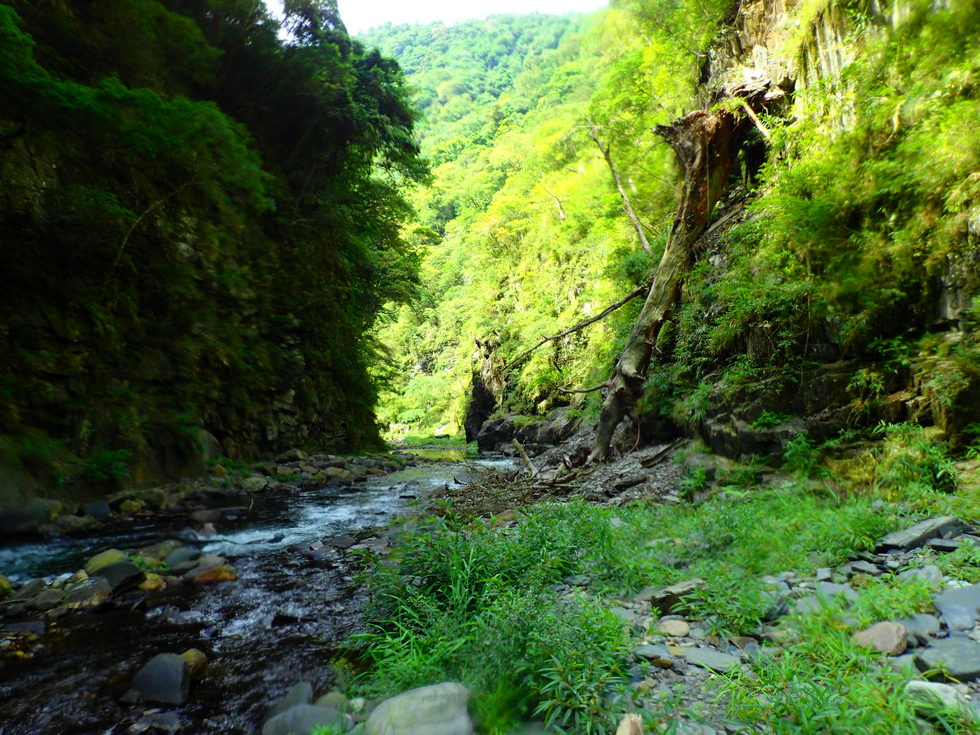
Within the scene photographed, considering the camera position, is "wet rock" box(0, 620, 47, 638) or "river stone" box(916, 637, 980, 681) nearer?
"river stone" box(916, 637, 980, 681)

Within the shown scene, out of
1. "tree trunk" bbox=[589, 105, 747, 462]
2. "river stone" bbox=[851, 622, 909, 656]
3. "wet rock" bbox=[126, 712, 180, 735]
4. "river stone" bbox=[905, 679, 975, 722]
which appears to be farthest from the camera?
"tree trunk" bbox=[589, 105, 747, 462]

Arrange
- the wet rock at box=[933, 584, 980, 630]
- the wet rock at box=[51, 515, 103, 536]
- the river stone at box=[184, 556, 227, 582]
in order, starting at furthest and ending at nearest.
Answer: the wet rock at box=[51, 515, 103, 536]
the river stone at box=[184, 556, 227, 582]
the wet rock at box=[933, 584, 980, 630]

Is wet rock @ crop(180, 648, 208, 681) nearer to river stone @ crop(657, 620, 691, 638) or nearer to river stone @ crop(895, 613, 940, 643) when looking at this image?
river stone @ crop(657, 620, 691, 638)

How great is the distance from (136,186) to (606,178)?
1566cm

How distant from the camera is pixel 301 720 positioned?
2.36 meters

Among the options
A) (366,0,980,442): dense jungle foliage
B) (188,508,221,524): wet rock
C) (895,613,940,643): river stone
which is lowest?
(188,508,221,524): wet rock

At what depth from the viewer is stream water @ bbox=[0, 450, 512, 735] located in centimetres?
262

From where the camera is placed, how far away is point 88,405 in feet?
25.0

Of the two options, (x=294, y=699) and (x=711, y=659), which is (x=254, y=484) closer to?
(x=294, y=699)

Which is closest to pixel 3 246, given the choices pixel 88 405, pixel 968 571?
pixel 88 405

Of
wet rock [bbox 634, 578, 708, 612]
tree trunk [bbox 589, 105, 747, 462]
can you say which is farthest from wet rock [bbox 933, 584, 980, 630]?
tree trunk [bbox 589, 105, 747, 462]

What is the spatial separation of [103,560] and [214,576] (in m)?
1.06

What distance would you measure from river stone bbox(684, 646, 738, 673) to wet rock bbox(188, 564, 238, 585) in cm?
419

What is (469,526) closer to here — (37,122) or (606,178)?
(37,122)
